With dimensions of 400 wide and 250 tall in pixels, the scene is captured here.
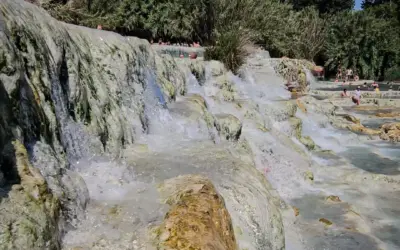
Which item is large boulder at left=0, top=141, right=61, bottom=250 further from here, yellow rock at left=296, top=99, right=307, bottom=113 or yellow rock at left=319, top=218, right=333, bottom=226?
yellow rock at left=296, top=99, right=307, bottom=113

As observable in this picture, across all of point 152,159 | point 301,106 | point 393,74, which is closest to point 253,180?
point 152,159

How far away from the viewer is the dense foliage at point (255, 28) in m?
14.9

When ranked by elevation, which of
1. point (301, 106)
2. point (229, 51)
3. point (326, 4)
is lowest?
point (301, 106)

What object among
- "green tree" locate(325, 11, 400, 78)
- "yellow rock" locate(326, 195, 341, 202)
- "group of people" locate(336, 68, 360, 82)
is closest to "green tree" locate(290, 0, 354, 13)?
"green tree" locate(325, 11, 400, 78)

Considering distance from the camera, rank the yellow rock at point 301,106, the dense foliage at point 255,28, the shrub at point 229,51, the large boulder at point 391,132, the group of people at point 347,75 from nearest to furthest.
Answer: the large boulder at point 391,132 < the yellow rock at point 301,106 < the shrub at point 229,51 < the dense foliage at point 255,28 < the group of people at point 347,75

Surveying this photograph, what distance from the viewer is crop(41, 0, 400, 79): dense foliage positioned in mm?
14898

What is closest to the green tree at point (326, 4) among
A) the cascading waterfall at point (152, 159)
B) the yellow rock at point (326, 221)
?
the cascading waterfall at point (152, 159)

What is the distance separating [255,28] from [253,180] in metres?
18.3

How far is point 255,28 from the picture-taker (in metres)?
22.4

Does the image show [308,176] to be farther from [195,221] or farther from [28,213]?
[28,213]

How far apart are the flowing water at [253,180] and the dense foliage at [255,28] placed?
353 centimetres

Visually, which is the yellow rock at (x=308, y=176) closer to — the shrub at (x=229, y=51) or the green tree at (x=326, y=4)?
the shrub at (x=229, y=51)

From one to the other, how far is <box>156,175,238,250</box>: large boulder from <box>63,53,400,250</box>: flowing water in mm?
135

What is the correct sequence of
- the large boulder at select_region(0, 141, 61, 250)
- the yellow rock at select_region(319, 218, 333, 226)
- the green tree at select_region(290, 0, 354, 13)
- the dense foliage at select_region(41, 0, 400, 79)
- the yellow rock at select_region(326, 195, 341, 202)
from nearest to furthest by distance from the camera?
1. the large boulder at select_region(0, 141, 61, 250)
2. the yellow rock at select_region(319, 218, 333, 226)
3. the yellow rock at select_region(326, 195, 341, 202)
4. the dense foliage at select_region(41, 0, 400, 79)
5. the green tree at select_region(290, 0, 354, 13)
